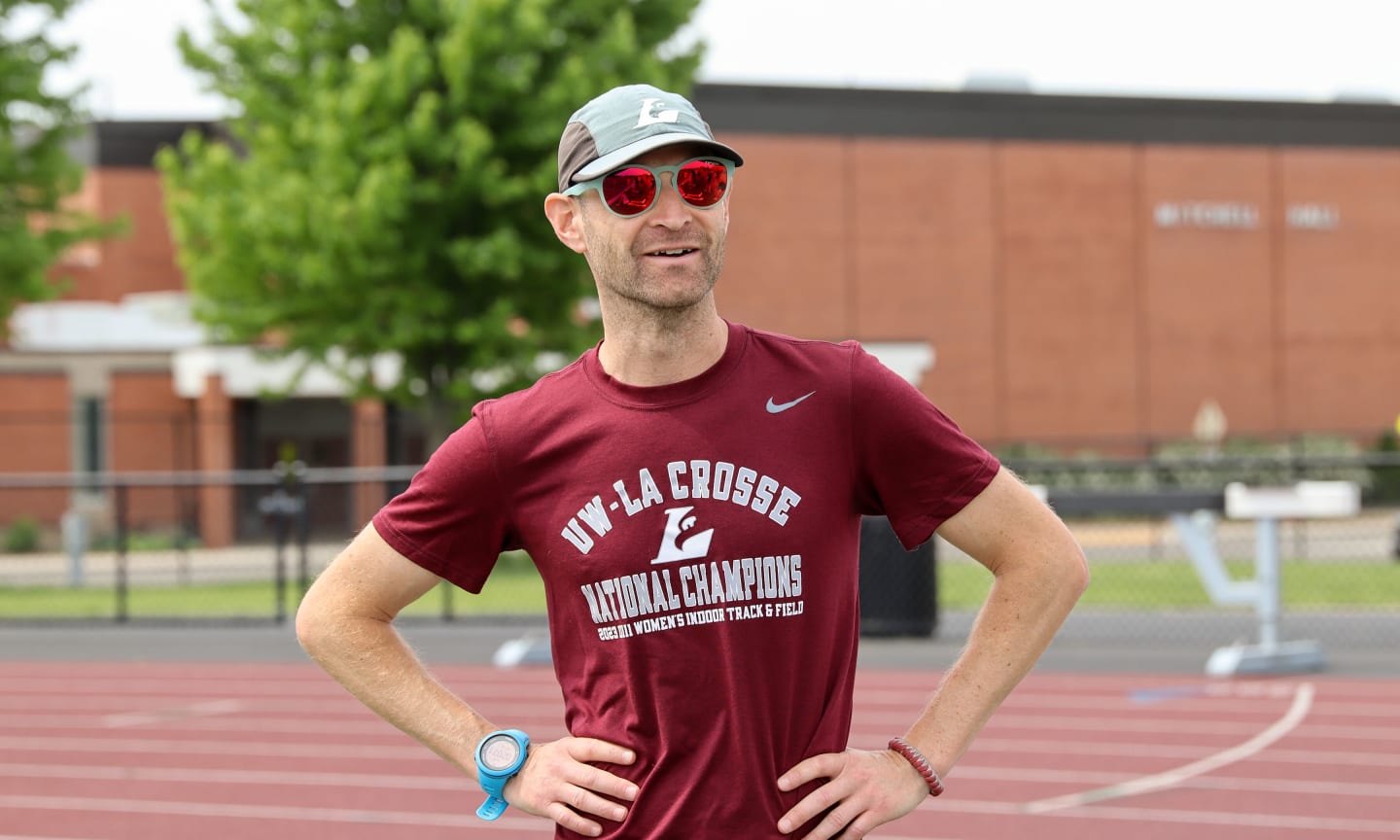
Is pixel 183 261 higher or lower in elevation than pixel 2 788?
higher

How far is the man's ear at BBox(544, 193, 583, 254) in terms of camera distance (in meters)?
2.54

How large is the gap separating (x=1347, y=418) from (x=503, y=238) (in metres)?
26.7

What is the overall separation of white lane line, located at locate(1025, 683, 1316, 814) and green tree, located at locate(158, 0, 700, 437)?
1354 centimetres

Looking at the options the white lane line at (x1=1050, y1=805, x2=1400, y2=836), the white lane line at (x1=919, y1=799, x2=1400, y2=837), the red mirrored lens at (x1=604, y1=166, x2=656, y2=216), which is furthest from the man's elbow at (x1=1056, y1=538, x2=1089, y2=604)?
the white lane line at (x1=1050, y1=805, x2=1400, y2=836)

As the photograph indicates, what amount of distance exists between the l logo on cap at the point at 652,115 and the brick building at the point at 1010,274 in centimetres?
3231

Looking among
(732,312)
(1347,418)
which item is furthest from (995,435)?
(1347,418)

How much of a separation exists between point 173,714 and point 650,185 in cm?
975

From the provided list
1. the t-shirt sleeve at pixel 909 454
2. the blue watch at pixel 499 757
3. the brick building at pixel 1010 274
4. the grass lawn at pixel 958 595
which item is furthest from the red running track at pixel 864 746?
the brick building at pixel 1010 274

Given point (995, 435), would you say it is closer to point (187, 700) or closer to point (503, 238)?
point (503, 238)

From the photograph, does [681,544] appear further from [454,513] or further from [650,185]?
[650,185]

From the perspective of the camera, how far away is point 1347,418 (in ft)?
131

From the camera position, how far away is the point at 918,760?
2500mm

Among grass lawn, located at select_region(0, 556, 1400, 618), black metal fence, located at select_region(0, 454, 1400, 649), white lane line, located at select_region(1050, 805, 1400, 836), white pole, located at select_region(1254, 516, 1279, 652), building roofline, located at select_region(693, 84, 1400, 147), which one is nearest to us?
white lane line, located at select_region(1050, 805, 1400, 836)

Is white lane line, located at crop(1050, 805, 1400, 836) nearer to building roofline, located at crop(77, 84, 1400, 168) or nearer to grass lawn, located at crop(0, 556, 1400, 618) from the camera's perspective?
grass lawn, located at crop(0, 556, 1400, 618)
